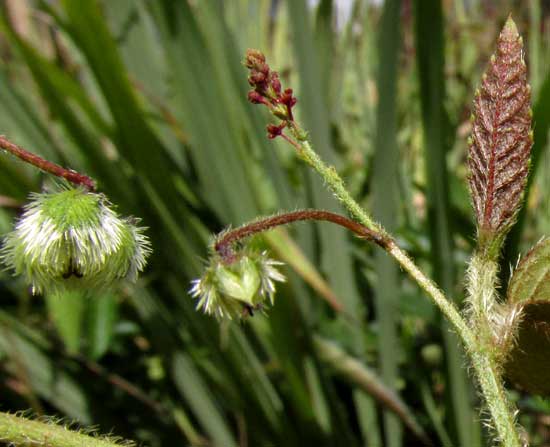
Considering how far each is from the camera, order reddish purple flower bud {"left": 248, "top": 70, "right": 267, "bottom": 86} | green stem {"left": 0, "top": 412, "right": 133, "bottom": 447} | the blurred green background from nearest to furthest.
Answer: green stem {"left": 0, "top": 412, "right": 133, "bottom": 447} < reddish purple flower bud {"left": 248, "top": 70, "right": 267, "bottom": 86} < the blurred green background

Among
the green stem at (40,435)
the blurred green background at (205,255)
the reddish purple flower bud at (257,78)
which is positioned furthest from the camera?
the blurred green background at (205,255)

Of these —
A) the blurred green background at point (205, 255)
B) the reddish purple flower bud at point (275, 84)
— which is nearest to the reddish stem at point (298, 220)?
the reddish purple flower bud at point (275, 84)

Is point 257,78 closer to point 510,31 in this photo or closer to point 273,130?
point 273,130

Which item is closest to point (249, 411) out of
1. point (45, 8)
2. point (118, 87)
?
point (118, 87)

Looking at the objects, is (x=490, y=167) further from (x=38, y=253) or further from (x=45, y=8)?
(x=45, y=8)

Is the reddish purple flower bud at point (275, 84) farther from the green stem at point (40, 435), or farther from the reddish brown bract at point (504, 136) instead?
the green stem at point (40, 435)

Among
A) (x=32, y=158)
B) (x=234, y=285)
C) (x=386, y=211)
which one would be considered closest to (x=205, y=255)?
(x=386, y=211)

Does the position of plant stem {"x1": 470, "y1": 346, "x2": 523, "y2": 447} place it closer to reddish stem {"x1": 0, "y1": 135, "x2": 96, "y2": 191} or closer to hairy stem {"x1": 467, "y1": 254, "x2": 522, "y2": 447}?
hairy stem {"x1": 467, "y1": 254, "x2": 522, "y2": 447}

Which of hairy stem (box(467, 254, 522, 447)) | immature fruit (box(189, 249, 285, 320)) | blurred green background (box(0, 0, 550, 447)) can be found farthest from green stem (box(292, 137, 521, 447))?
blurred green background (box(0, 0, 550, 447))
